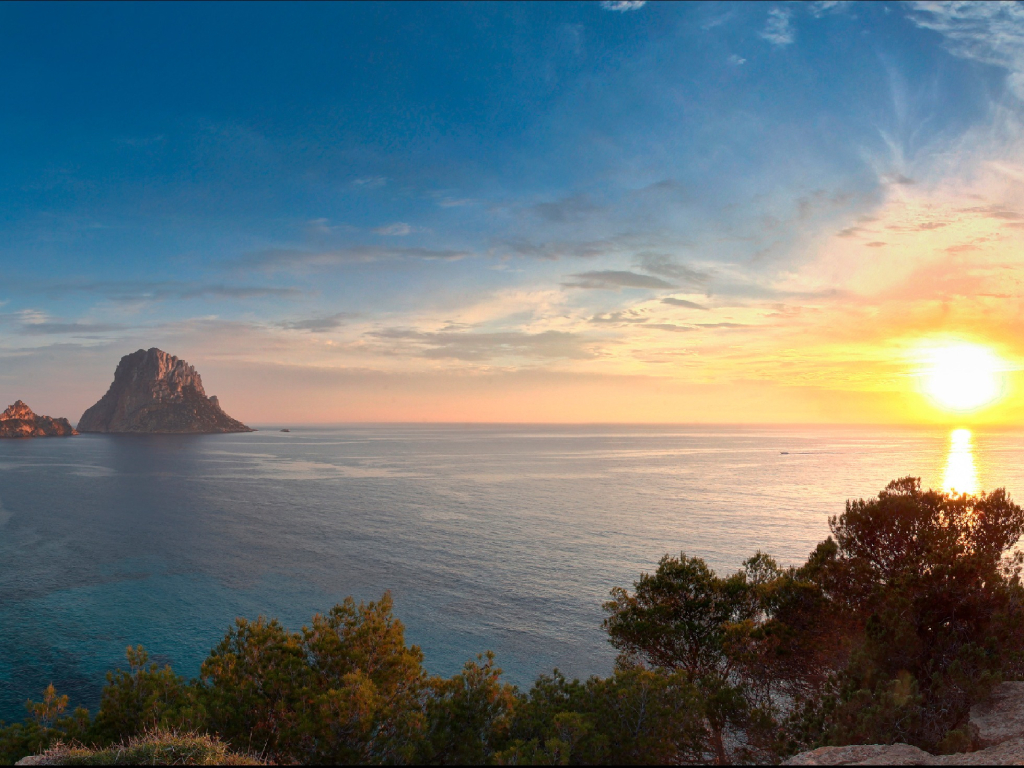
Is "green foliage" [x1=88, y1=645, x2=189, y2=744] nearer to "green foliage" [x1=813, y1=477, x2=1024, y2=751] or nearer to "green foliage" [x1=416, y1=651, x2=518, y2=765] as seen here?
"green foliage" [x1=416, y1=651, x2=518, y2=765]

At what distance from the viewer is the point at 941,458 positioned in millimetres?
194625

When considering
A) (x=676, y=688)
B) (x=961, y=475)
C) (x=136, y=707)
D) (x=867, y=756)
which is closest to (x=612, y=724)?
(x=676, y=688)

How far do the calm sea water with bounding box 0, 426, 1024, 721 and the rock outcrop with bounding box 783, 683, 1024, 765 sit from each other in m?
23.0

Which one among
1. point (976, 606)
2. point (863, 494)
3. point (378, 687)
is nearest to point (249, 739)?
point (378, 687)

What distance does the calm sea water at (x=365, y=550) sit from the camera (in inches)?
1662

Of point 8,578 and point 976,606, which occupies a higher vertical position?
point 976,606

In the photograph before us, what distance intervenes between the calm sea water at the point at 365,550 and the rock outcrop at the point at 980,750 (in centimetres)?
2304

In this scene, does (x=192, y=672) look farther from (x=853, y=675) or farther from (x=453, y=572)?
(x=853, y=675)

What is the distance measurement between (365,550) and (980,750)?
61.5m

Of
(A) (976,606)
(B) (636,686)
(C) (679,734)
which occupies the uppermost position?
(A) (976,606)

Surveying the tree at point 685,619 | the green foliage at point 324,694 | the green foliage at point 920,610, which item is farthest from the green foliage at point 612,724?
the tree at point 685,619

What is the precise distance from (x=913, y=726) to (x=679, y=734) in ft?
26.6

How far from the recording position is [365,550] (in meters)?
69.2

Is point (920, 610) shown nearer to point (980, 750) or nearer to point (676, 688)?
point (980, 750)
